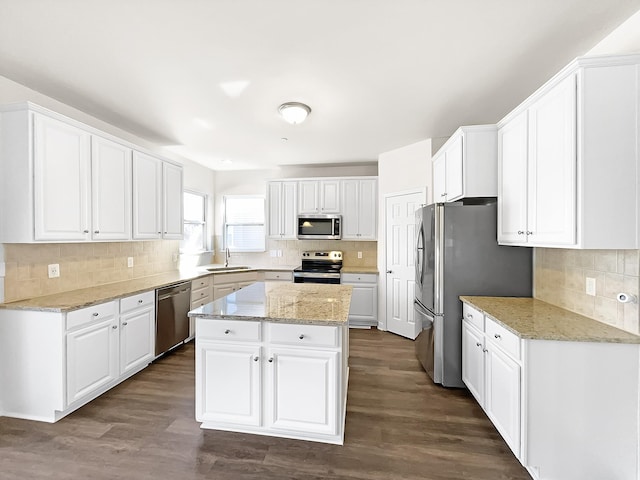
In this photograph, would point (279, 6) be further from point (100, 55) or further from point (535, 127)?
point (535, 127)

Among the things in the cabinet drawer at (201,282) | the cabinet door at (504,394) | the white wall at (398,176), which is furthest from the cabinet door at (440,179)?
the cabinet drawer at (201,282)

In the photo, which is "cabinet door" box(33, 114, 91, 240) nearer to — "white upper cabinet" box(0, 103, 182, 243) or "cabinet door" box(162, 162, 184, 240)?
"white upper cabinet" box(0, 103, 182, 243)

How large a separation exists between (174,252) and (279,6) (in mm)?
3812

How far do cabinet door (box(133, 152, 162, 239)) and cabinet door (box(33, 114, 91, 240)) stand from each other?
2.02ft

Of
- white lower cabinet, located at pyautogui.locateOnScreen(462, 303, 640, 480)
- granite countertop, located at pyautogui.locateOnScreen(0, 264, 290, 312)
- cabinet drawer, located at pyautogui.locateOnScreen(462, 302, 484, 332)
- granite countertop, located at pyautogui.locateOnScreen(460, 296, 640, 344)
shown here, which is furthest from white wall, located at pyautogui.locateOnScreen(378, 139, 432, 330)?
granite countertop, located at pyautogui.locateOnScreen(0, 264, 290, 312)

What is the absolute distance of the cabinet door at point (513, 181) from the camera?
2188 millimetres

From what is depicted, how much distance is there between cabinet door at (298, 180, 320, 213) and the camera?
16.6ft

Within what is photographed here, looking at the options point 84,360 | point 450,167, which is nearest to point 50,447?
point 84,360

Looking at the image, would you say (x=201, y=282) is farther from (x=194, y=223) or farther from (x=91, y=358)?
(x=91, y=358)

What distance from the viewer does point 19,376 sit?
2.32 meters

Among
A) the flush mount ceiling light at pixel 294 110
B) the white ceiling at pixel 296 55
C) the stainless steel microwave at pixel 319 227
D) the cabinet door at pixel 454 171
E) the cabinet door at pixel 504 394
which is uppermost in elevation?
the white ceiling at pixel 296 55

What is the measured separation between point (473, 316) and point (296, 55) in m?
2.40

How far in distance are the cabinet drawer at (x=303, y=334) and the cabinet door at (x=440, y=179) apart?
204 cm

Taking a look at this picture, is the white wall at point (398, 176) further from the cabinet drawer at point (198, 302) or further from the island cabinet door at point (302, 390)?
the island cabinet door at point (302, 390)
